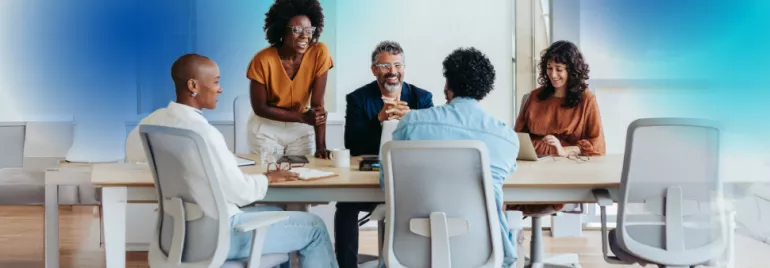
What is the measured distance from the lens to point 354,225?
3469 mm

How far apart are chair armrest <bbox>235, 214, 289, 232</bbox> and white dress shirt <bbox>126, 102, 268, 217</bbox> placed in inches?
4.1

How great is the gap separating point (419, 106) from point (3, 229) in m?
2.91

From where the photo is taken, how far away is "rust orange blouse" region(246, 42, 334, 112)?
11.6ft

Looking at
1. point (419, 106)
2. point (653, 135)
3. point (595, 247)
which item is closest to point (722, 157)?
point (653, 135)

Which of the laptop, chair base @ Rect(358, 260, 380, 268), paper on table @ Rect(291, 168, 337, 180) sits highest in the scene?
the laptop

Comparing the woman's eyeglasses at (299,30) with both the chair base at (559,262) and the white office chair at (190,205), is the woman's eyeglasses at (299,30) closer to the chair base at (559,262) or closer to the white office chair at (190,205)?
the white office chair at (190,205)

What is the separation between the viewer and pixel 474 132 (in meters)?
2.39

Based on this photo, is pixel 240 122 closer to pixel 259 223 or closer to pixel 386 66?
pixel 386 66

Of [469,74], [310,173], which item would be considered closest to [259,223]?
[310,173]

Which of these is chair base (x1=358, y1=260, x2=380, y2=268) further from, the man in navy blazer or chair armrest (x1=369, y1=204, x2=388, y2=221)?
chair armrest (x1=369, y1=204, x2=388, y2=221)

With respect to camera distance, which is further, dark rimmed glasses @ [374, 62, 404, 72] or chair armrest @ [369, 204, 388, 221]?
dark rimmed glasses @ [374, 62, 404, 72]

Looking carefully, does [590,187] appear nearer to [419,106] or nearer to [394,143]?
[394,143]

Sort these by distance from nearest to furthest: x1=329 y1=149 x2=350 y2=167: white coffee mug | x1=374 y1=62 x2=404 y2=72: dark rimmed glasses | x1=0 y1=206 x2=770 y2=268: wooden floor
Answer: x1=329 y1=149 x2=350 y2=167: white coffee mug
x1=374 y1=62 x2=404 y2=72: dark rimmed glasses
x1=0 y1=206 x2=770 y2=268: wooden floor

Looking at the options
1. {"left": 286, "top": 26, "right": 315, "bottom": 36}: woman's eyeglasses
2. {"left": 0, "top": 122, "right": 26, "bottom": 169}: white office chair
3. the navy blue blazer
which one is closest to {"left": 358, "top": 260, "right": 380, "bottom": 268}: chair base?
the navy blue blazer
